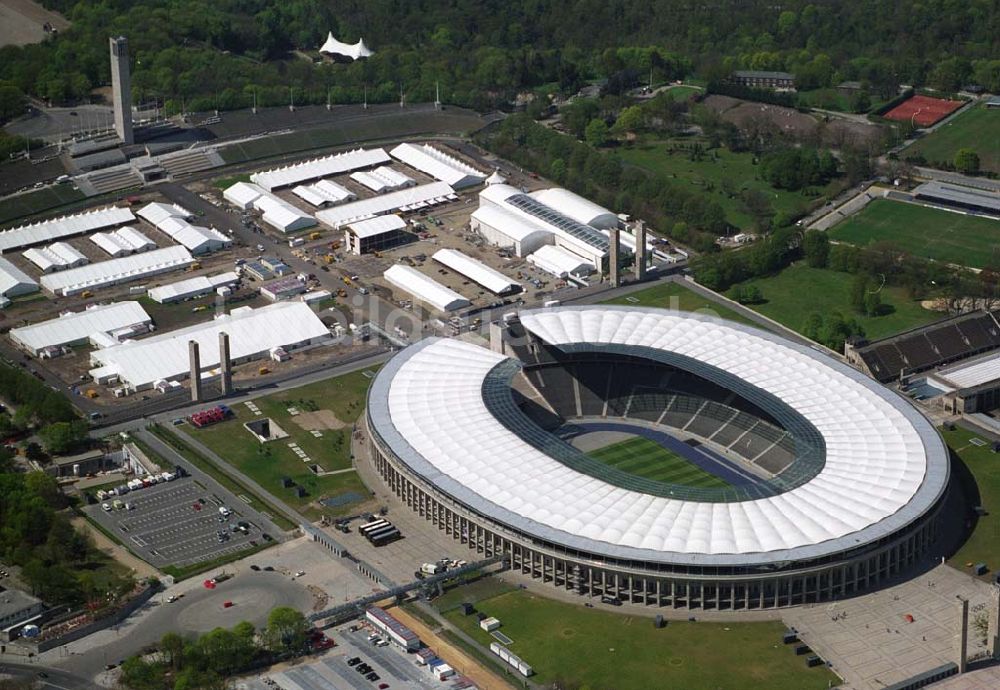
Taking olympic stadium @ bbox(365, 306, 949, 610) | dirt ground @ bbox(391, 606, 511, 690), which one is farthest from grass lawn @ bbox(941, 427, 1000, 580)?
dirt ground @ bbox(391, 606, 511, 690)

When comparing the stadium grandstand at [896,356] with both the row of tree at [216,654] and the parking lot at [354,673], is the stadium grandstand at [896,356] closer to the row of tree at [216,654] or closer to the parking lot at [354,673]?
the parking lot at [354,673]

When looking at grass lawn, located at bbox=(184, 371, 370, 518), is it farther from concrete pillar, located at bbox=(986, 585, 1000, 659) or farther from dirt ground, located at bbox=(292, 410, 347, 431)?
concrete pillar, located at bbox=(986, 585, 1000, 659)

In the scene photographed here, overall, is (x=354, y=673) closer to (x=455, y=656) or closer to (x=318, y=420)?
(x=455, y=656)

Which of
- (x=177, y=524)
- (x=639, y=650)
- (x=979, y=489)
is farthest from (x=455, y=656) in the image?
(x=979, y=489)

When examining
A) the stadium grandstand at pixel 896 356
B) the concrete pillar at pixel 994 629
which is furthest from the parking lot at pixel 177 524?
the stadium grandstand at pixel 896 356

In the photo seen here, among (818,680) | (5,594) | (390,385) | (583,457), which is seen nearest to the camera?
(818,680)

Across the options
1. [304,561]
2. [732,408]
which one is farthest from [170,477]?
[732,408]

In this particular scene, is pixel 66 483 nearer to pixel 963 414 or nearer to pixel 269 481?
pixel 269 481
